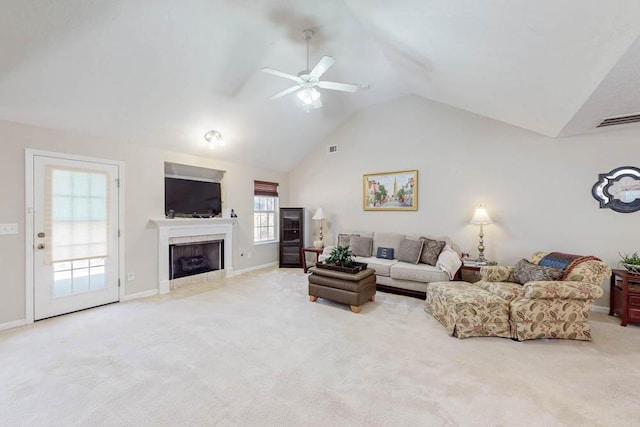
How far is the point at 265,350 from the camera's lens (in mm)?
2527

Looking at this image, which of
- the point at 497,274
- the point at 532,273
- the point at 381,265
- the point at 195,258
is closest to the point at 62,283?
the point at 195,258

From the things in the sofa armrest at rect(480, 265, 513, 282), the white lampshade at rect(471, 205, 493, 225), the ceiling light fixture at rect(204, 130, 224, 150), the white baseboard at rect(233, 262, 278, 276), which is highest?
the ceiling light fixture at rect(204, 130, 224, 150)

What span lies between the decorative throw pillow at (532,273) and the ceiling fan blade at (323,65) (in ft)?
10.9

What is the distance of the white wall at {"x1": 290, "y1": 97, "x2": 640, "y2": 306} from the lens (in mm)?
3572

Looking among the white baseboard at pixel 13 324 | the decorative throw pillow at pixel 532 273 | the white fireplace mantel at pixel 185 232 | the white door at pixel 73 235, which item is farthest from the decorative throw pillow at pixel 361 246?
the white baseboard at pixel 13 324

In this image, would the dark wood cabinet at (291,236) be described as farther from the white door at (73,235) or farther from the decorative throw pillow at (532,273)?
the decorative throw pillow at (532,273)

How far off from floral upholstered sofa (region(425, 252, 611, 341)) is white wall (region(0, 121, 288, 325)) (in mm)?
4200

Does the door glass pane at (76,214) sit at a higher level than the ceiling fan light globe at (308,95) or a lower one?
lower

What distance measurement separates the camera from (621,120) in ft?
10.3

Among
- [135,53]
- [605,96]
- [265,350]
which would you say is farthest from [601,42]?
[135,53]

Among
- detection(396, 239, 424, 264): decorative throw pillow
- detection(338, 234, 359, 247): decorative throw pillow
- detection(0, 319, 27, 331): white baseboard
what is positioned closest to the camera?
detection(0, 319, 27, 331): white baseboard

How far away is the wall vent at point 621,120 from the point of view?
3.01 m

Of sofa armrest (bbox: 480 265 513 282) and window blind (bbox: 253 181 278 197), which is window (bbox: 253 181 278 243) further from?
sofa armrest (bbox: 480 265 513 282)

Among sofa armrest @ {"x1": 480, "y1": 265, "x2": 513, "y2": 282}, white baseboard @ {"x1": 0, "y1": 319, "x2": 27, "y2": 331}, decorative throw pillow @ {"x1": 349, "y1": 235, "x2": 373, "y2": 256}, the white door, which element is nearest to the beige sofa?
decorative throw pillow @ {"x1": 349, "y1": 235, "x2": 373, "y2": 256}
